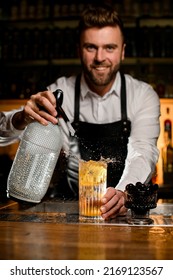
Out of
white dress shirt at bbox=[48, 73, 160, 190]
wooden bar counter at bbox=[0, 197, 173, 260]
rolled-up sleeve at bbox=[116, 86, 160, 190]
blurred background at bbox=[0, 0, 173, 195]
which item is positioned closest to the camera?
wooden bar counter at bbox=[0, 197, 173, 260]

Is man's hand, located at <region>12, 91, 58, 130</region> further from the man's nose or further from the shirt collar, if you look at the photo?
the shirt collar

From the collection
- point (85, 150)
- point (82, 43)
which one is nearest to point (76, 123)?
point (85, 150)

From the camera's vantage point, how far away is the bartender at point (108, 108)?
214 centimetres

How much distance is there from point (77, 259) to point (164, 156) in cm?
291

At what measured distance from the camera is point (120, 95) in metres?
2.45

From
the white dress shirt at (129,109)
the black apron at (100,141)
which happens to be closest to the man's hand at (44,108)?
the white dress shirt at (129,109)

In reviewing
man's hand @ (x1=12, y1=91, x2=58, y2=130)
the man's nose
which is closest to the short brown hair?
the man's nose

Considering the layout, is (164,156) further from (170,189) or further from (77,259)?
(77,259)

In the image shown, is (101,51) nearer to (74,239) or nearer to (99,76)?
(99,76)

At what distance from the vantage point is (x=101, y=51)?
214cm

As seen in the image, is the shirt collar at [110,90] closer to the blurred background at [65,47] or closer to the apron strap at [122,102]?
the apron strap at [122,102]

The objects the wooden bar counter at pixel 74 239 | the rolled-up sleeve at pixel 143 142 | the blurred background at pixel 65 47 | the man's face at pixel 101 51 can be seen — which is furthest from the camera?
the blurred background at pixel 65 47

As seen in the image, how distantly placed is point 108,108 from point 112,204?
1.04 meters

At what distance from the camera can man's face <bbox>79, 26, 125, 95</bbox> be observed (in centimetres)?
213
